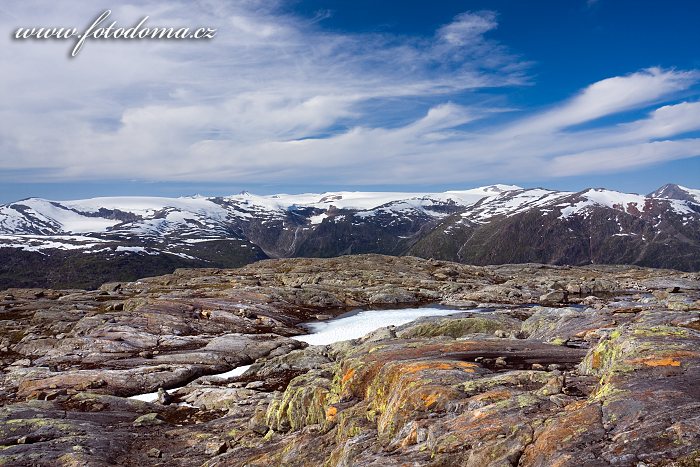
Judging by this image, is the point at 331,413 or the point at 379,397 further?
the point at 331,413

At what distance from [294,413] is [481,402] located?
40.3 feet

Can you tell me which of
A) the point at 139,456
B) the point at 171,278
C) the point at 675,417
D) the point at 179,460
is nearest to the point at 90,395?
the point at 139,456

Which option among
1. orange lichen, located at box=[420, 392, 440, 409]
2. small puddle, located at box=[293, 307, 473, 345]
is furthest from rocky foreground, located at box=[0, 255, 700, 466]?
small puddle, located at box=[293, 307, 473, 345]

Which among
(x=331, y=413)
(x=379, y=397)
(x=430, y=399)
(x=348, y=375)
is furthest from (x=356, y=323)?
(x=430, y=399)

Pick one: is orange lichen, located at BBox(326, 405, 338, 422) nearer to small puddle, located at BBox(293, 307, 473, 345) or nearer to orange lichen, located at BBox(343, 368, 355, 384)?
orange lichen, located at BBox(343, 368, 355, 384)

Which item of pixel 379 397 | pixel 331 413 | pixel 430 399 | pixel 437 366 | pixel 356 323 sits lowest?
pixel 356 323

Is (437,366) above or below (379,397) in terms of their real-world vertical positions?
above

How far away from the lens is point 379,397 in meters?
21.6

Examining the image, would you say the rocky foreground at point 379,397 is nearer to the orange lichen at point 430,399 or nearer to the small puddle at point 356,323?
the orange lichen at point 430,399

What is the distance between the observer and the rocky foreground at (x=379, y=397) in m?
13.9

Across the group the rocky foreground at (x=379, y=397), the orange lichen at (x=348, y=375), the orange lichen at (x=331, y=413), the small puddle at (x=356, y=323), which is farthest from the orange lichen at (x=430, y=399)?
the small puddle at (x=356, y=323)

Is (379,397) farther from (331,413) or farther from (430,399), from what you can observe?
(430,399)

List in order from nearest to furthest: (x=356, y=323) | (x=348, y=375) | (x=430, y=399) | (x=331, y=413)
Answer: (x=430, y=399), (x=331, y=413), (x=348, y=375), (x=356, y=323)

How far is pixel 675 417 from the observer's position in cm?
1277
